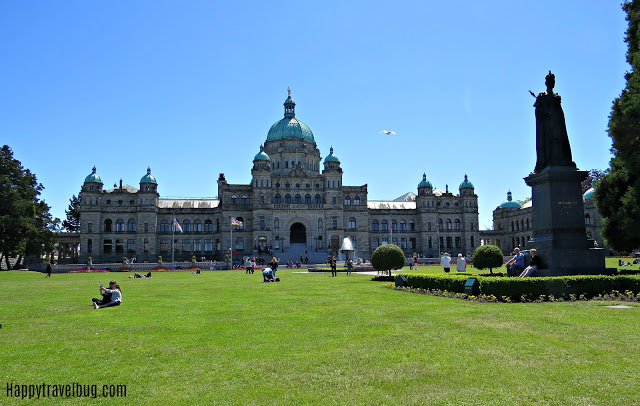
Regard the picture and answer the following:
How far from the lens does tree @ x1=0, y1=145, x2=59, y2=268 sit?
→ 191ft

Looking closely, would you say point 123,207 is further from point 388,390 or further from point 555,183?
point 388,390

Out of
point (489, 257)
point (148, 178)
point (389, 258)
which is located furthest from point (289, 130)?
point (489, 257)

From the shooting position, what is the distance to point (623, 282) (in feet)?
61.9

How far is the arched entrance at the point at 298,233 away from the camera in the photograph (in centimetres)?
8975

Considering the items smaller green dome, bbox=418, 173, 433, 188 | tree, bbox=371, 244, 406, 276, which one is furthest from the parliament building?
tree, bbox=371, 244, 406, 276

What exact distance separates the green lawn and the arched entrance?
72550 millimetres

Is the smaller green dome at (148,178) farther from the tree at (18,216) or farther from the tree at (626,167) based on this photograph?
the tree at (626,167)

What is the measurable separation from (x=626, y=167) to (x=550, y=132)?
9037mm

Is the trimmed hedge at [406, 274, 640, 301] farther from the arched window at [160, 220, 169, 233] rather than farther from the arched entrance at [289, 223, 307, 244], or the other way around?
the arched window at [160, 220, 169, 233]

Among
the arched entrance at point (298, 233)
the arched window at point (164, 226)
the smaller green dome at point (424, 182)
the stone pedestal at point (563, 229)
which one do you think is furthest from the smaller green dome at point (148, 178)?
the stone pedestal at point (563, 229)

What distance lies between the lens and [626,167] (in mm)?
27859

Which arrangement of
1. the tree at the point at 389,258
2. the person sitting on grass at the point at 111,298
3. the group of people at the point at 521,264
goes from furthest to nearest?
1. the tree at the point at 389,258
2. the group of people at the point at 521,264
3. the person sitting on grass at the point at 111,298

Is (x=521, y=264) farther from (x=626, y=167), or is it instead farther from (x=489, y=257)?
(x=626, y=167)

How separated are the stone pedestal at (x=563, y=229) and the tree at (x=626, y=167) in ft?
25.7
